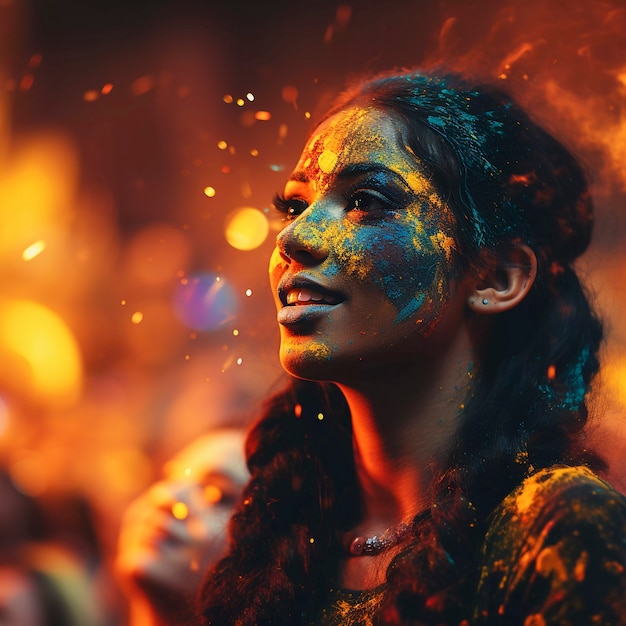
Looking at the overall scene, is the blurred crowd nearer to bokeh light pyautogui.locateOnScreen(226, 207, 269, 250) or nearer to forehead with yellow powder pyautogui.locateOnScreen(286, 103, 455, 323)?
bokeh light pyautogui.locateOnScreen(226, 207, 269, 250)

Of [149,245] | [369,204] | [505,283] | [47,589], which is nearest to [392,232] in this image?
[369,204]

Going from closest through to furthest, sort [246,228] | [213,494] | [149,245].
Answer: [213,494] → [246,228] → [149,245]

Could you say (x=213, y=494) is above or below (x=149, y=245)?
below

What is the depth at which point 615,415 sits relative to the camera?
1.11m

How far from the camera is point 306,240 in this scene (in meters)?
1.05

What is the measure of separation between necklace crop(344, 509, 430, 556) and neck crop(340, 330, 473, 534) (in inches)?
0.6

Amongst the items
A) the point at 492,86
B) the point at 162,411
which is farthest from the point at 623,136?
the point at 162,411

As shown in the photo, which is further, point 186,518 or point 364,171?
point 186,518

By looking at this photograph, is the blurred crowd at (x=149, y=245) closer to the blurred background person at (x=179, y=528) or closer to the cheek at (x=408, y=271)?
the blurred background person at (x=179, y=528)

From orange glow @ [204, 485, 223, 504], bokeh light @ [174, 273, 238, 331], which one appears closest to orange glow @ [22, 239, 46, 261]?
bokeh light @ [174, 273, 238, 331]

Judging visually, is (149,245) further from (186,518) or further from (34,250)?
(186,518)

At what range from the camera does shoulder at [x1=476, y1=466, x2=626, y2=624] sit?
81 centimetres

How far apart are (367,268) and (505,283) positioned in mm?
204

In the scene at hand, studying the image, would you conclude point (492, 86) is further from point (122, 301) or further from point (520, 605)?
point (122, 301)
